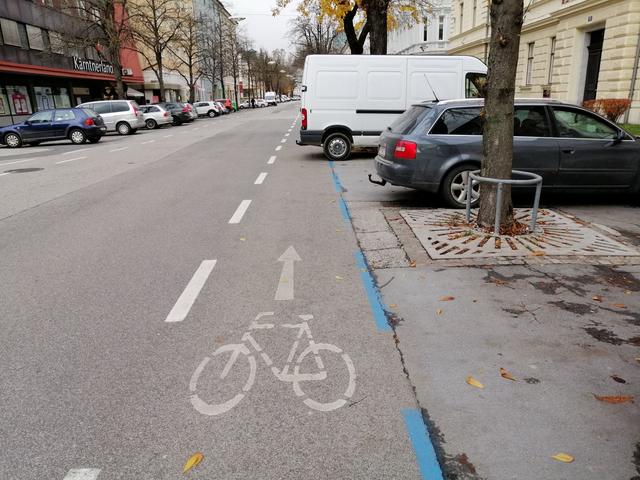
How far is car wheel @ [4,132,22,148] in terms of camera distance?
23359 millimetres

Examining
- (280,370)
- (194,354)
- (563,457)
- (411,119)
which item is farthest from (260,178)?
(563,457)

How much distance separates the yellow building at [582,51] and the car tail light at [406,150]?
1565cm

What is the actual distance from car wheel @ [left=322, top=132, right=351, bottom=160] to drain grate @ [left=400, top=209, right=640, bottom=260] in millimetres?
7473

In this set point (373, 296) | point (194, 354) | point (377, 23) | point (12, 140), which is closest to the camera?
point (194, 354)

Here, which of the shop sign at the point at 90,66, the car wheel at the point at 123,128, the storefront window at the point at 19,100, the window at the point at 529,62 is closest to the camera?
the car wheel at the point at 123,128

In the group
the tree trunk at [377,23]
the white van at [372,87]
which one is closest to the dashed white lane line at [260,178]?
the white van at [372,87]

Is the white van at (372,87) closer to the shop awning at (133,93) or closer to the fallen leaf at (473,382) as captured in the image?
the fallen leaf at (473,382)

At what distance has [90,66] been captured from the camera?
1635 inches

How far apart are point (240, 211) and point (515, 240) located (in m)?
4.33

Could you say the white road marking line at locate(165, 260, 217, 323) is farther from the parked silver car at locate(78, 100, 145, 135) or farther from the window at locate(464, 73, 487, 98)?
the parked silver car at locate(78, 100, 145, 135)

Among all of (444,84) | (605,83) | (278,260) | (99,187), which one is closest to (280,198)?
(278,260)

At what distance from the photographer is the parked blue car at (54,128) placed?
23375 millimetres

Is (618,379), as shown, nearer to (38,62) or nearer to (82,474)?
(82,474)

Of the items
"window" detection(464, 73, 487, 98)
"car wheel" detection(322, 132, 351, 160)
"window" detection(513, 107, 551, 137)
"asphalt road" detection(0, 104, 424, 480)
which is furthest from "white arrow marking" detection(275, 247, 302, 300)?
"window" detection(464, 73, 487, 98)
